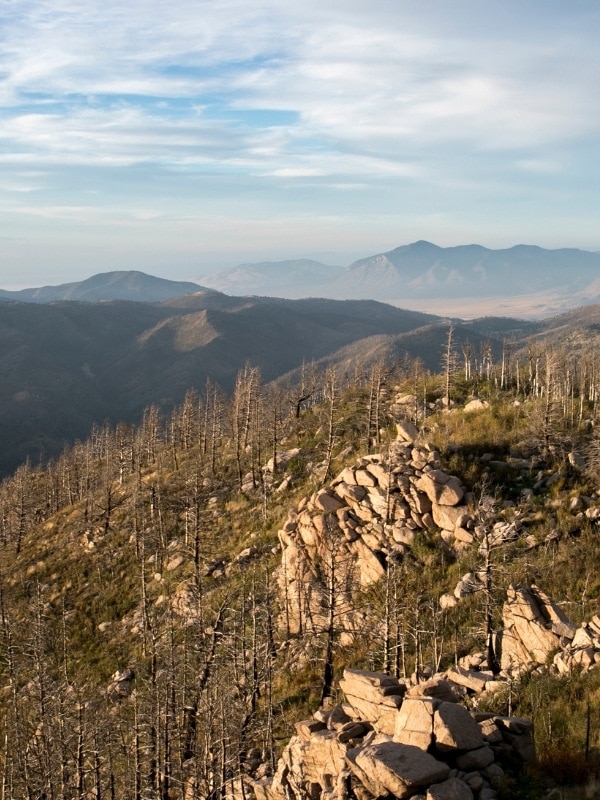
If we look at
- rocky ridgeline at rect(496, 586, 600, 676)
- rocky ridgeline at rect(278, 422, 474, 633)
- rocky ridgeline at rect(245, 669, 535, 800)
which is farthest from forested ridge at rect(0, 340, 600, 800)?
rocky ridgeline at rect(245, 669, 535, 800)

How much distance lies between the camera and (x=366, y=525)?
4381 cm

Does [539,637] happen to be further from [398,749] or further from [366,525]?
[366,525]

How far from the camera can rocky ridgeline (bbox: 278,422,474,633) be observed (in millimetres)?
41406

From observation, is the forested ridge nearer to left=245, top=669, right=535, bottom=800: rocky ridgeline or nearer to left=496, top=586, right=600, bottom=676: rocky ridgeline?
left=496, top=586, right=600, bottom=676: rocky ridgeline

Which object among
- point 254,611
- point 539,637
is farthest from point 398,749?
point 254,611

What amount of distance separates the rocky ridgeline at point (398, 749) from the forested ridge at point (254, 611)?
120 centimetres

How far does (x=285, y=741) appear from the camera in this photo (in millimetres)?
33438

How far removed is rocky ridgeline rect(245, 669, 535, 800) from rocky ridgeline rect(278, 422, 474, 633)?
17.4 metres

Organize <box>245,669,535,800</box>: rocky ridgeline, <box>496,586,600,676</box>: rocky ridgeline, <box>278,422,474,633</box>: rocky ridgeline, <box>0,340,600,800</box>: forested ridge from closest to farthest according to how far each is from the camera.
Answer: <box>245,669,535,800</box>: rocky ridgeline → <box>496,586,600,676</box>: rocky ridgeline → <box>0,340,600,800</box>: forested ridge → <box>278,422,474,633</box>: rocky ridgeline

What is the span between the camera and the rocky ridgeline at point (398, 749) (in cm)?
1605

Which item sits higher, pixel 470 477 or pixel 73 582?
pixel 470 477

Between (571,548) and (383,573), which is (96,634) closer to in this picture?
(383,573)

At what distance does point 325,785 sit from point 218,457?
7050 cm

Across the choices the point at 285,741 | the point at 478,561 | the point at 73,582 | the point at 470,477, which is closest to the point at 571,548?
the point at 478,561
